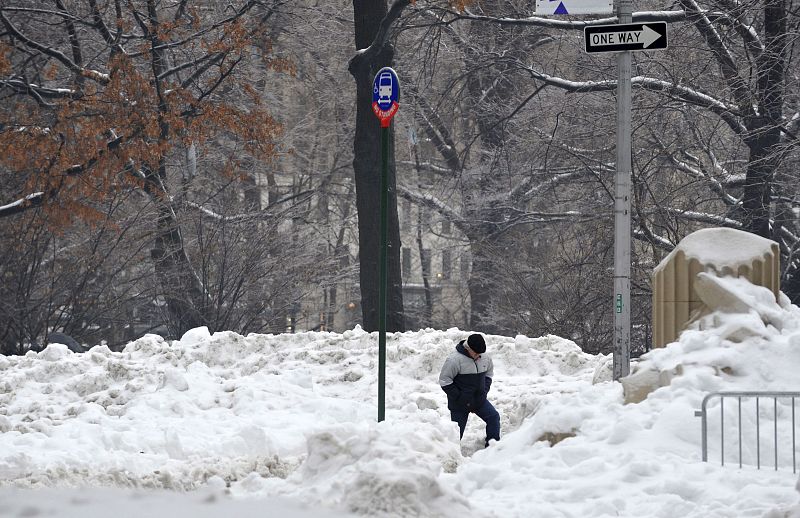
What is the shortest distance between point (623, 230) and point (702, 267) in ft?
4.14

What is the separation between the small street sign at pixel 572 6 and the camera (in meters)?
12.0

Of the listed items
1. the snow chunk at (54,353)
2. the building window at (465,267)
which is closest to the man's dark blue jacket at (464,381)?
the snow chunk at (54,353)

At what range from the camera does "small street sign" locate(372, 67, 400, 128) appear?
11625 mm

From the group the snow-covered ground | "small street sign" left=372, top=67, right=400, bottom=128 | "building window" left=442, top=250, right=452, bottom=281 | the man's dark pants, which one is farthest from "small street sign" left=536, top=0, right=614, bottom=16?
"building window" left=442, top=250, right=452, bottom=281

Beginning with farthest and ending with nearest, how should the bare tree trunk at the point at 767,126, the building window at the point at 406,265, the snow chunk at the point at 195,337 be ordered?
the building window at the point at 406,265 → the bare tree trunk at the point at 767,126 → the snow chunk at the point at 195,337

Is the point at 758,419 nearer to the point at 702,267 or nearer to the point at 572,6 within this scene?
the point at 702,267

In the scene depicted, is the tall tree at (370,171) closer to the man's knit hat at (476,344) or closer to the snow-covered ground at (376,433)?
the snow-covered ground at (376,433)

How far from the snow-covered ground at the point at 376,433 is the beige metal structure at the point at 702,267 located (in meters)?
0.26

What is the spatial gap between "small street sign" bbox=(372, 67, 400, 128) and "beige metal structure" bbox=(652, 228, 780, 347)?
3096mm

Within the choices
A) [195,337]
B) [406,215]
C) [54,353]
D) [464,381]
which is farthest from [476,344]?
[406,215]

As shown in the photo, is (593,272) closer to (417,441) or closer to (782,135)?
(782,135)

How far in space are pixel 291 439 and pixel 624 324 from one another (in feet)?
12.1

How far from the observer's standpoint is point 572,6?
12.0m

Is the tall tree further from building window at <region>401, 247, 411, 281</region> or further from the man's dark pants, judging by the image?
building window at <region>401, 247, 411, 281</region>
